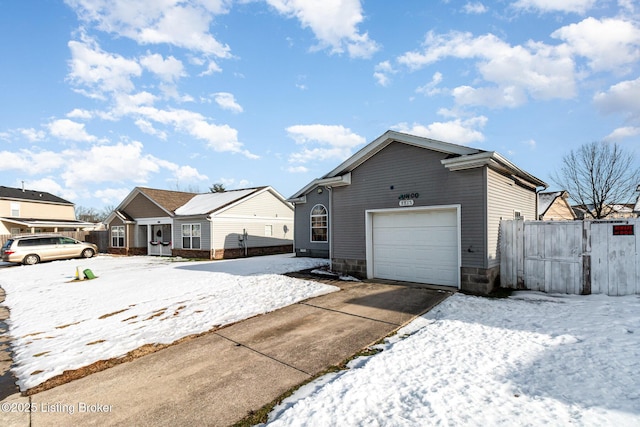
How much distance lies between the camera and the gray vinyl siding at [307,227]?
17.4 meters

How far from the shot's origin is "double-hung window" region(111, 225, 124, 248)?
2402 cm

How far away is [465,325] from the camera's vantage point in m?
5.80

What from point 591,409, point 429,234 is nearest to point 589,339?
point 591,409

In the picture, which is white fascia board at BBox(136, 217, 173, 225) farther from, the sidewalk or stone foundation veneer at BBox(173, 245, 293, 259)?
the sidewalk

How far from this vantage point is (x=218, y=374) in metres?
4.33

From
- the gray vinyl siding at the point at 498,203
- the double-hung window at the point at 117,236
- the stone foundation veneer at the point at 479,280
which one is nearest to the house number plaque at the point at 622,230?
the gray vinyl siding at the point at 498,203

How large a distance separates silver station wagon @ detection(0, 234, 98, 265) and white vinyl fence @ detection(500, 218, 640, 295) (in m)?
23.4

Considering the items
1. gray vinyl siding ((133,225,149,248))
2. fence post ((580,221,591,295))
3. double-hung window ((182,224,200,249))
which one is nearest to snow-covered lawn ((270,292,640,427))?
fence post ((580,221,591,295))

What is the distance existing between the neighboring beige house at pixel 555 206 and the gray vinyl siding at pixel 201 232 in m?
21.4

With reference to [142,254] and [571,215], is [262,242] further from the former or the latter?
[571,215]

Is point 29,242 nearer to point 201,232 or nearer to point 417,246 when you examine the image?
point 201,232

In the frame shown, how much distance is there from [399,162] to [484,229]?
305 cm

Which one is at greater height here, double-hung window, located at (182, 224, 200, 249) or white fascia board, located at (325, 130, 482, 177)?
white fascia board, located at (325, 130, 482, 177)

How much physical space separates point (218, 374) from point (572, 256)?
8.46 metres
